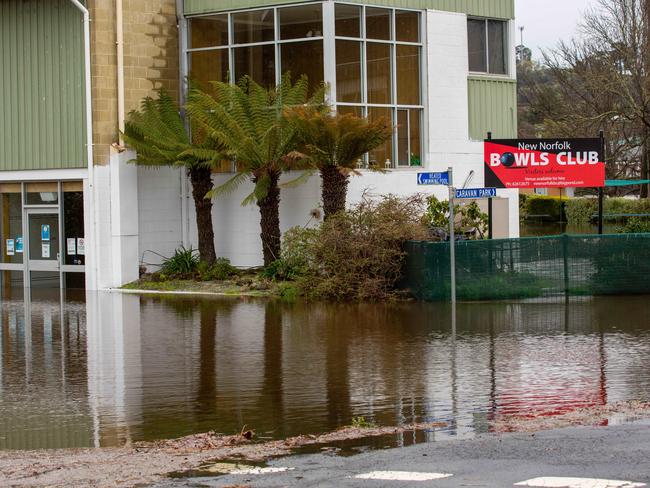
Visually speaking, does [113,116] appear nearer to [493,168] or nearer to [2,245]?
[2,245]

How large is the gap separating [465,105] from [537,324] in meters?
11.9

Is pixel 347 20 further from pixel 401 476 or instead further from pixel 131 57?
pixel 401 476

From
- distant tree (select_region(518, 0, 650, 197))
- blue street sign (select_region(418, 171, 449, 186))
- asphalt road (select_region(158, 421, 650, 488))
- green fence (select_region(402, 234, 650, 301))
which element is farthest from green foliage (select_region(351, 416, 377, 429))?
distant tree (select_region(518, 0, 650, 197))

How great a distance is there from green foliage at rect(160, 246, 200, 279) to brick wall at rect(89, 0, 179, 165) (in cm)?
300

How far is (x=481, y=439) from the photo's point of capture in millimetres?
9477

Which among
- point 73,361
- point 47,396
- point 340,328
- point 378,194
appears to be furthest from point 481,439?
point 378,194

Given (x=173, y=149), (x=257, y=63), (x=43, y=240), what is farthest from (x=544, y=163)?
(x=43, y=240)

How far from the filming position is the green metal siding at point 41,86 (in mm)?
27625

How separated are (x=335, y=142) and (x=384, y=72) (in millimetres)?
3694

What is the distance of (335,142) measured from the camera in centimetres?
2523

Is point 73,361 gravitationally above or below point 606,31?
below

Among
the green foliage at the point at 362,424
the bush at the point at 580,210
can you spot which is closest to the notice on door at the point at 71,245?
the green foliage at the point at 362,424

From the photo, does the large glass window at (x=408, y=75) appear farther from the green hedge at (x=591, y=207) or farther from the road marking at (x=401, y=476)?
the green hedge at (x=591, y=207)

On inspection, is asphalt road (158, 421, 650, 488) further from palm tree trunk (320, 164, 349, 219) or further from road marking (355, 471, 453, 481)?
palm tree trunk (320, 164, 349, 219)
